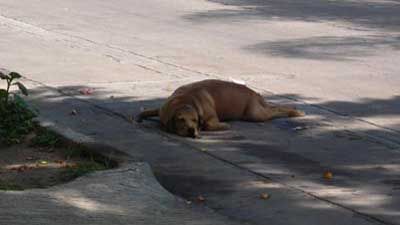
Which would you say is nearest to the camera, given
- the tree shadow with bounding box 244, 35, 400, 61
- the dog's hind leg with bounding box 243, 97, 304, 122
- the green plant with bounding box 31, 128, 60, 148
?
the green plant with bounding box 31, 128, 60, 148

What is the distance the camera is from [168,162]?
28.3 feet

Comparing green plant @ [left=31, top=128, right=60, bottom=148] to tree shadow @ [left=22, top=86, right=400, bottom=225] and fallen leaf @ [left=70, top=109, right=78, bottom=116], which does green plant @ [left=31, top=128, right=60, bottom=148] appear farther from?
fallen leaf @ [left=70, top=109, right=78, bottom=116]

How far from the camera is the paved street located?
7863mm

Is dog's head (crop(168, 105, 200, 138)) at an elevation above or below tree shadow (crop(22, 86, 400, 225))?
above

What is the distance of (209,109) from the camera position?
31.8ft

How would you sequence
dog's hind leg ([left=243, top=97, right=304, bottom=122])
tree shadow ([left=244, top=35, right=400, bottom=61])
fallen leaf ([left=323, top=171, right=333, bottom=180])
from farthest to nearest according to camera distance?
tree shadow ([left=244, top=35, right=400, bottom=61]) → dog's hind leg ([left=243, top=97, right=304, bottom=122]) → fallen leaf ([left=323, top=171, right=333, bottom=180])

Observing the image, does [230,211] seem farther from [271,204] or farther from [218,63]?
[218,63]

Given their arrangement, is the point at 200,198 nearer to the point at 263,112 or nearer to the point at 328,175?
the point at 328,175

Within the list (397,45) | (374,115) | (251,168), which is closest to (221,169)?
(251,168)

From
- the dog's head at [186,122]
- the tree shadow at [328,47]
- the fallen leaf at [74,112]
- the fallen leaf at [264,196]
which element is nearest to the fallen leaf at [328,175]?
the fallen leaf at [264,196]

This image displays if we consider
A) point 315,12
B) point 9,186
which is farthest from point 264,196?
point 315,12

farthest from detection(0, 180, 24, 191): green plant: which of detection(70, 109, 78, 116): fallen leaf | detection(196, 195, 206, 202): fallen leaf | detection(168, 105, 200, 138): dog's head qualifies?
detection(70, 109, 78, 116): fallen leaf

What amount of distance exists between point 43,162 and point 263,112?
2447 mm

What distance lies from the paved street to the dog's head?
100 mm
